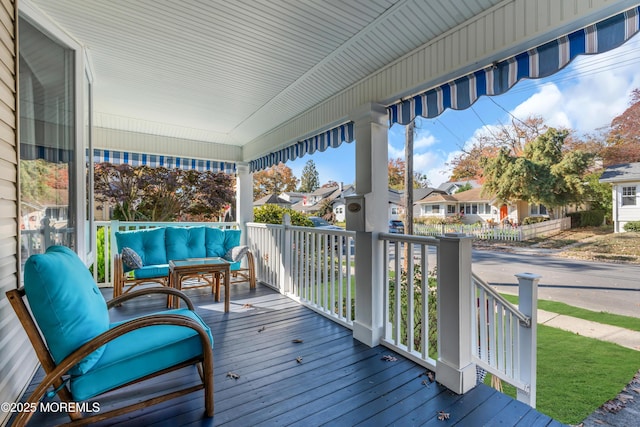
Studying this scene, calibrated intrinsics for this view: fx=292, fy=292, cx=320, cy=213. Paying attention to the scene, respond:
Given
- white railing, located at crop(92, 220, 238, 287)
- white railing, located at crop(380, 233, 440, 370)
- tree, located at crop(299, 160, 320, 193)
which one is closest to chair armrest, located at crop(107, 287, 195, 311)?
white railing, located at crop(380, 233, 440, 370)

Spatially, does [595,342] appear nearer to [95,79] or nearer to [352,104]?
[352,104]

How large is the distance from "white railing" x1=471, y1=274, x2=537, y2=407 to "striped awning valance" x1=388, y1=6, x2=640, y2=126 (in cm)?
150

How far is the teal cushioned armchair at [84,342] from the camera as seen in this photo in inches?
55.9

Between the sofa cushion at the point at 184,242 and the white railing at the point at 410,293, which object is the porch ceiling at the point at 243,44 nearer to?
the white railing at the point at 410,293

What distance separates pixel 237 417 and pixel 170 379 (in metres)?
0.75

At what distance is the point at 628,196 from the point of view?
2.44m

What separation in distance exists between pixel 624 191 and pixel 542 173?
2.73ft

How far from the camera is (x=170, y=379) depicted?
2.18 m

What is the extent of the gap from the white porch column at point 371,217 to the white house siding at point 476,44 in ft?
0.83

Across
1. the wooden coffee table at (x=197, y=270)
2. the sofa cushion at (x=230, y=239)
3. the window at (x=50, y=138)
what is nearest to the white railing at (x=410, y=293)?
the wooden coffee table at (x=197, y=270)

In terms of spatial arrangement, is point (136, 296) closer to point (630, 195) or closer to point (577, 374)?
point (630, 195)

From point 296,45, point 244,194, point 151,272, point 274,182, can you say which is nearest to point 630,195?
point 296,45

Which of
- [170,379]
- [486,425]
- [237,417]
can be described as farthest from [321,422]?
[170,379]

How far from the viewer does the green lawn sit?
107 inches
